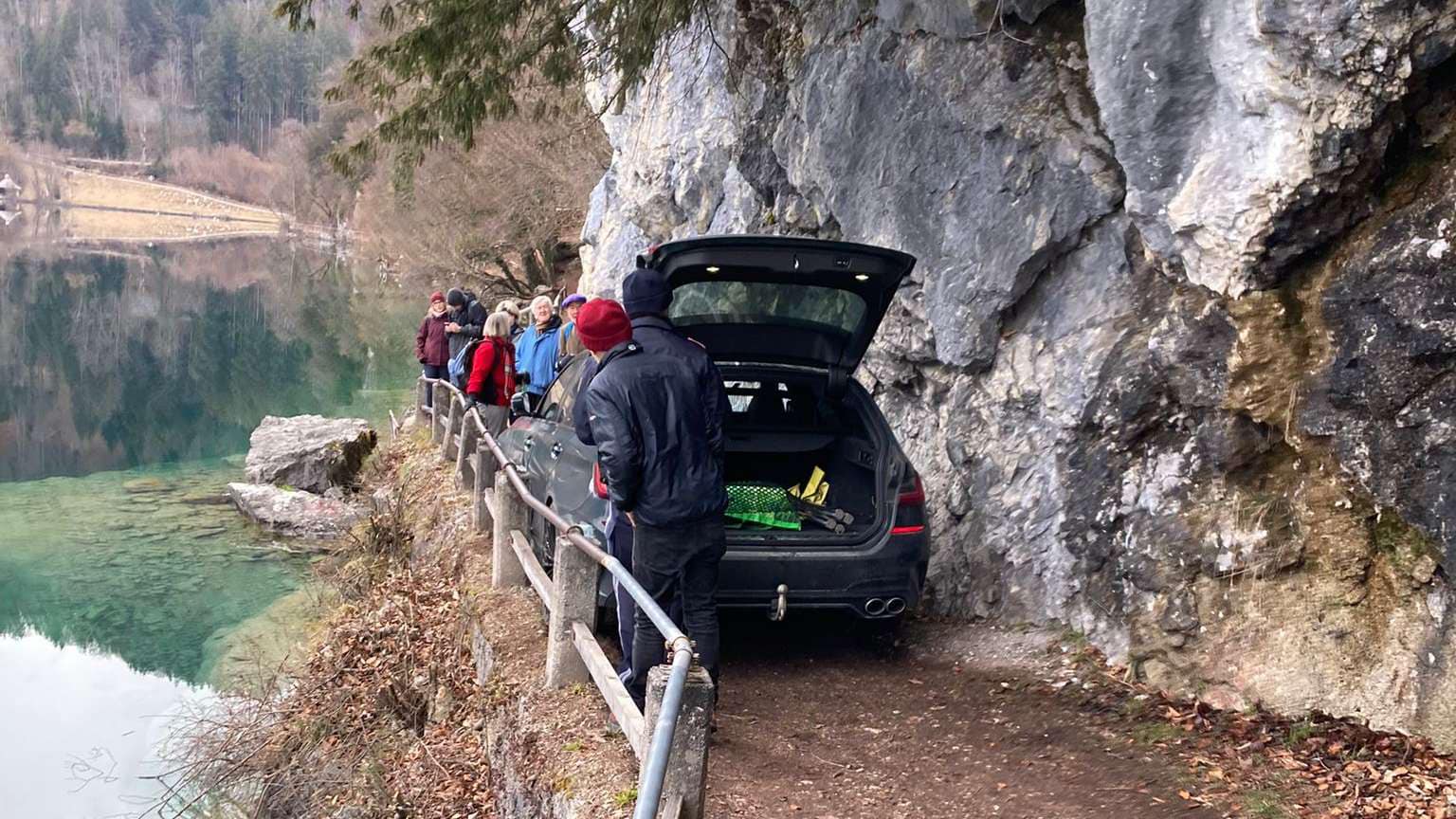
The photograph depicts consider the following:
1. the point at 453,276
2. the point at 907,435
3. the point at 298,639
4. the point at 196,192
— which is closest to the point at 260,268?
the point at 453,276

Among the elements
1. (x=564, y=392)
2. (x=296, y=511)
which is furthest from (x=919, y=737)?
(x=296, y=511)

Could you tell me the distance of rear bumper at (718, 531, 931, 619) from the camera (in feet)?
20.2

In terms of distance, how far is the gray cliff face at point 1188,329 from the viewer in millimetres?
5211

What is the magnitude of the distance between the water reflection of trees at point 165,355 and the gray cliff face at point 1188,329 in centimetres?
1940

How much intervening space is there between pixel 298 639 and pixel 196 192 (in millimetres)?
122019

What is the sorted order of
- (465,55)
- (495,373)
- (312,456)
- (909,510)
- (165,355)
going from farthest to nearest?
1. (165,355)
2. (312,456)
3. (495,373)
4. (465,55)
5. (909,510)

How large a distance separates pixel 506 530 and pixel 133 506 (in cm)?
1384

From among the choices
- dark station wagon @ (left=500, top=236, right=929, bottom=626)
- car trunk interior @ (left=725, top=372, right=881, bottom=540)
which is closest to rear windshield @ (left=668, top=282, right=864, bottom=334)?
dark station wagon @ (left=500, top=236, right=929, bottom=626)

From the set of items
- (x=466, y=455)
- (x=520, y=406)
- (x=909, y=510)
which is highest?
(x=520, y=406)

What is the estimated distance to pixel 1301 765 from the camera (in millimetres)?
5039

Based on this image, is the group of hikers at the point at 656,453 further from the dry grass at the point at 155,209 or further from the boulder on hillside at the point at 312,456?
the dry grass at the point at 155,209

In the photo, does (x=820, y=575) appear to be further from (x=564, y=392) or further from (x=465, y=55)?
(x=465, y=55)

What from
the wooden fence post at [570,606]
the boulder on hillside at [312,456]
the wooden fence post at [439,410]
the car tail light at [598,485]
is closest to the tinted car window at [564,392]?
the car tail light at [598,485]

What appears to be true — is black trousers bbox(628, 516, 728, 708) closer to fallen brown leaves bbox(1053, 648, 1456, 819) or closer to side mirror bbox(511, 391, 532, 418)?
fallen brown leaves bbox(1053, 648, 1456, 819)
